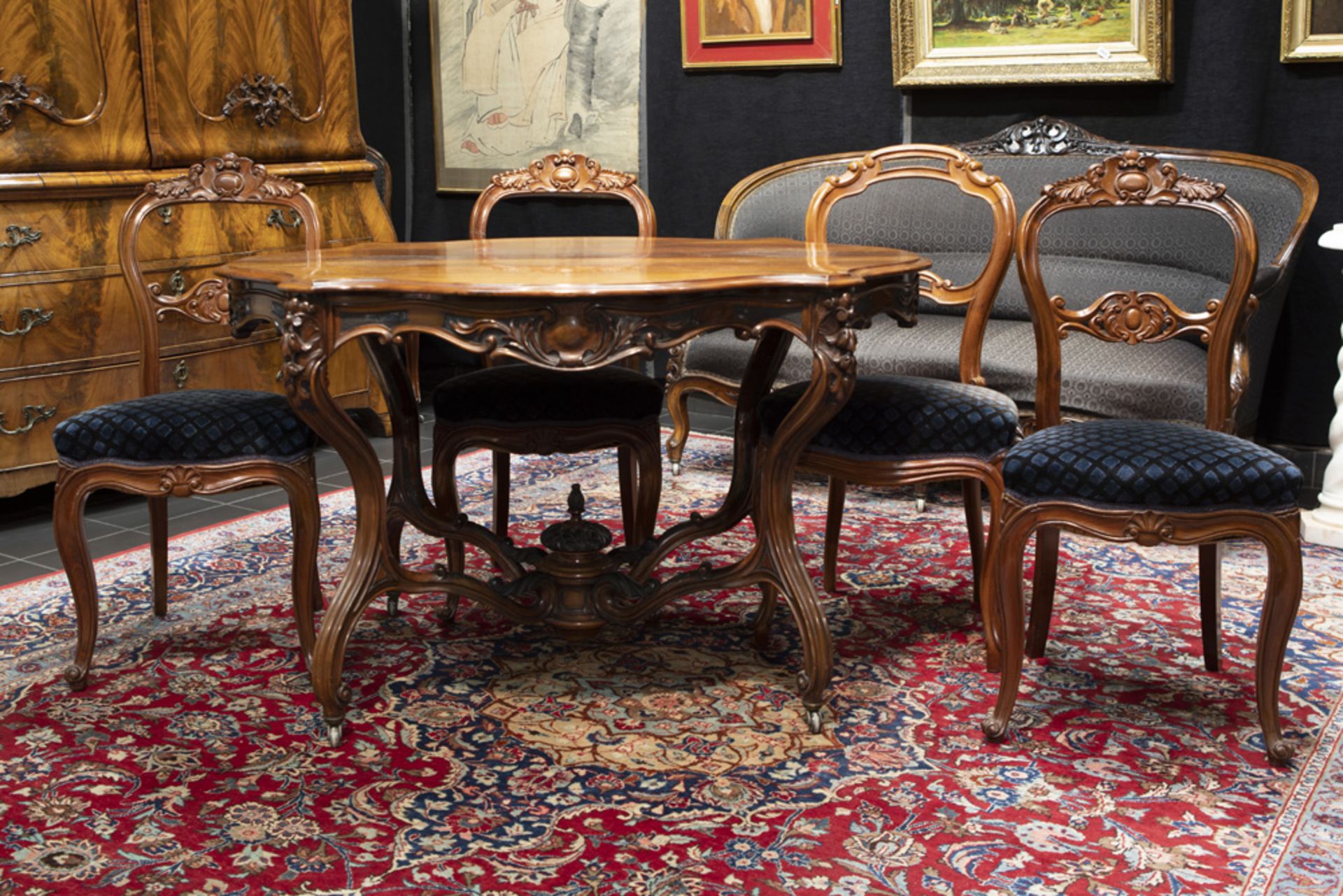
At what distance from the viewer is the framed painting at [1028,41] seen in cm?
527

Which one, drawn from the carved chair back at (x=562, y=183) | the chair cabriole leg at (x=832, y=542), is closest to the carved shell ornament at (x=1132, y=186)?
the chair cabriole leg at (x=832, y=542)

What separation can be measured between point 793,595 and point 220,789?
131 centimetres

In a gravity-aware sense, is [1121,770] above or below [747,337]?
below

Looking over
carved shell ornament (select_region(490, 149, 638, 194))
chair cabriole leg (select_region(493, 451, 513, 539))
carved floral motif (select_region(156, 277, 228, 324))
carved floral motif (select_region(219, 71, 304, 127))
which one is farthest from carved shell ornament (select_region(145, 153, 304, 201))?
carved floral motif (select_region(219, 71, 304, 127))

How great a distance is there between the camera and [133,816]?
2684 millimetres

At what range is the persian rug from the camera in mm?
2479

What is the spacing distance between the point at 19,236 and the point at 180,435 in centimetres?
217

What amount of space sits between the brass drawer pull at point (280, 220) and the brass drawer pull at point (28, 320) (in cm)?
110

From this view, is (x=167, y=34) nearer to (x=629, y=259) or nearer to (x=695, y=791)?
(x=629, y=259)

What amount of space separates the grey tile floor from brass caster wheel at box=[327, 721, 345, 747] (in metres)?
1.79

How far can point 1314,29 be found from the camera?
489cm

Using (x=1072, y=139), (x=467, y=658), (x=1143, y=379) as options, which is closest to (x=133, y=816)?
(x=467, y=658)

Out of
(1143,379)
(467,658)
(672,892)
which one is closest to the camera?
(672,892)

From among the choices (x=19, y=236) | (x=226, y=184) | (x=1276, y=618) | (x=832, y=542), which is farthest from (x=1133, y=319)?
(x=19, y=236)
